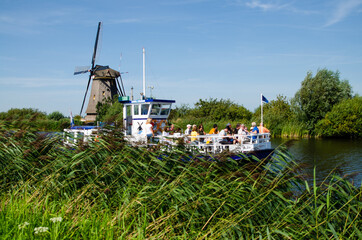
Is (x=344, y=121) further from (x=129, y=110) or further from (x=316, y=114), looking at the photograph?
(x=129, y=110)

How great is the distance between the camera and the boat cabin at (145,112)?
18109 millimetres

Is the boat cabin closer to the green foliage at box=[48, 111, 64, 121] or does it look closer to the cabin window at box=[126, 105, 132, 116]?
the cabin window at box=[126, 105, 132, 116]

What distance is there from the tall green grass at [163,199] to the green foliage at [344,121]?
34.1 metres

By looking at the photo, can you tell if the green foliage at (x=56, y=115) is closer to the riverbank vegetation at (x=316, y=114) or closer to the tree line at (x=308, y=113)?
the tree line at (x=308, y=113)

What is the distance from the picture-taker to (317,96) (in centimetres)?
4034

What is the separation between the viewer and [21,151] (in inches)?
327

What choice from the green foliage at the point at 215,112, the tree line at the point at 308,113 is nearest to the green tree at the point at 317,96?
the tree line at the point at 308,113

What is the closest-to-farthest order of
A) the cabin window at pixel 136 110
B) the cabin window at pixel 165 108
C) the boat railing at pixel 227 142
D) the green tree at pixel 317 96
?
the boat railing at pixel 227 142 < the cabin window at pixel 136 110 < the cabin window at pixel 165 108 < the green tree at pixel 317 96

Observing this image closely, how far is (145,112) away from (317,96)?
2844cm

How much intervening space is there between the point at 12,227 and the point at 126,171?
214 cm

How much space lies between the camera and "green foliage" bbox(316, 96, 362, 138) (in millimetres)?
36969

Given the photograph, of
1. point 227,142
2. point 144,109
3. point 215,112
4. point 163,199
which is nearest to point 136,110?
point 144,109

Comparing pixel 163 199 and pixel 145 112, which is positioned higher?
pixel 145 112

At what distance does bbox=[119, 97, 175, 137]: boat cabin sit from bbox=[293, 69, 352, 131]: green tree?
26.2m
